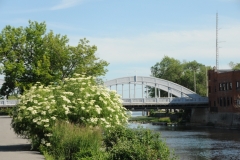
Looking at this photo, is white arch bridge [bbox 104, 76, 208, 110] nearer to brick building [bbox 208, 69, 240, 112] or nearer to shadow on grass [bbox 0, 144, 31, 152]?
brick building [bbox 208, 69, 240, 112]

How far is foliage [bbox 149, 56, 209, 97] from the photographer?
384 ft

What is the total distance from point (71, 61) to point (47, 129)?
35808 millimetres

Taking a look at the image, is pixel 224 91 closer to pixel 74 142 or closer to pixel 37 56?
pixel 37 56

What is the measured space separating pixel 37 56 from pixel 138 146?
40144mm

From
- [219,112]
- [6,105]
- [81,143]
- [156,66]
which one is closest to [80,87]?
[81,143]

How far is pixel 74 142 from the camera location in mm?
20422

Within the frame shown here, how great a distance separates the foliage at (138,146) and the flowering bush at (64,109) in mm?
4421

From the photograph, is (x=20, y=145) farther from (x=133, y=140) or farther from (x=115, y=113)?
(x=133, y=140)

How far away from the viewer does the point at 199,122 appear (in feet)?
289

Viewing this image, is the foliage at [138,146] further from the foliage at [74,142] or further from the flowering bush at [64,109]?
the flowering bush at [64,109]

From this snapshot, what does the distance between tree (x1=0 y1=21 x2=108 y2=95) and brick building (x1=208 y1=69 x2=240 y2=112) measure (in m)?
27.6

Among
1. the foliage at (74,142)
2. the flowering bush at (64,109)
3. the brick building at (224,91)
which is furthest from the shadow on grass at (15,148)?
the brick building at (224,91)

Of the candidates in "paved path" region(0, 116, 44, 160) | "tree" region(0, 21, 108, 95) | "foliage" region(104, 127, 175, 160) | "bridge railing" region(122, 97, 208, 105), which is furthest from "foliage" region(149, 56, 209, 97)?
"foliage" region(104, 127, 175, 160)

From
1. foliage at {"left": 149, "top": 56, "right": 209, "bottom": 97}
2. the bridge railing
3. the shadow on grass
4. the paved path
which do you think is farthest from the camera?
foliage at {"left": 149, "top": 56, "right": 209, "bottom": 97}
